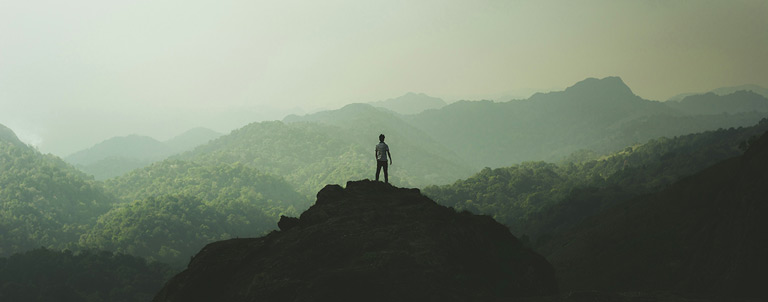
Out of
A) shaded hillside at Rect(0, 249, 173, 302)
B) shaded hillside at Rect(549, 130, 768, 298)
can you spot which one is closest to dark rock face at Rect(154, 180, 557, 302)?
shaded hillside at Rect(549, 130, 768, 298)

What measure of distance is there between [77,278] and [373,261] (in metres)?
154

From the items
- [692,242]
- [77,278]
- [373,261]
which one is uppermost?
[373,261]

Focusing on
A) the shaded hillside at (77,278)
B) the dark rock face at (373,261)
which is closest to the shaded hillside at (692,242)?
the dark rock face at (373,261)

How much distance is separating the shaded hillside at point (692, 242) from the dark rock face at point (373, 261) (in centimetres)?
743

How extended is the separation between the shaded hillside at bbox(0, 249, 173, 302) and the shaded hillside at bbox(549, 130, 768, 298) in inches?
4515

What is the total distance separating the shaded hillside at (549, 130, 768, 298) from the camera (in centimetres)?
2555

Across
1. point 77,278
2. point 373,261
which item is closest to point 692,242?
point 373,261

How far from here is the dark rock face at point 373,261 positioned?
14.2m

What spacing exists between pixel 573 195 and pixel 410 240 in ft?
493

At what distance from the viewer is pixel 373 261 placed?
15164 millimetres

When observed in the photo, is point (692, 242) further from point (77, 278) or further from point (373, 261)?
point (77, 278)

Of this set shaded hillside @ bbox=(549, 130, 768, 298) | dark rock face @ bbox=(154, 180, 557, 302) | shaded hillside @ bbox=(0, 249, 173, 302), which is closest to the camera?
dark rock face @ bbox=(154, 180, 557, 302)

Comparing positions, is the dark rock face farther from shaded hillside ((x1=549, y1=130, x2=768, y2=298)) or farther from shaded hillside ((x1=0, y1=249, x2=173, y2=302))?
shaded hillside ((x1=0, y1=249, x2=173, y2=302))

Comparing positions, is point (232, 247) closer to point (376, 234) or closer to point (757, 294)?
point (376, 234)
